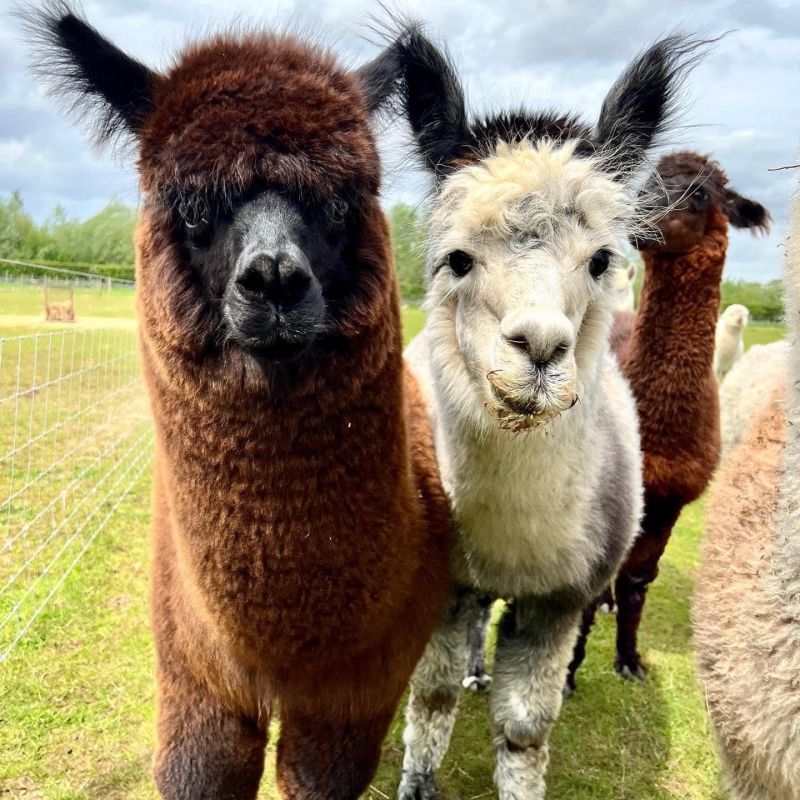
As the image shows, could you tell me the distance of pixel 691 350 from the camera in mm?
3918

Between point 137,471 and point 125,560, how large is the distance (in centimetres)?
250

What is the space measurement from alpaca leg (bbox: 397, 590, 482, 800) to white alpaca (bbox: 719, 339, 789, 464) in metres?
4.23

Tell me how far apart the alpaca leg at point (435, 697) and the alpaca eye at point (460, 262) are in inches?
51.5

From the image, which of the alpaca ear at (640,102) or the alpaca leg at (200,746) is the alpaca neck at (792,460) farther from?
the alpaca leg at (200,746)

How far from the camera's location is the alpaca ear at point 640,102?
2596 millimetres

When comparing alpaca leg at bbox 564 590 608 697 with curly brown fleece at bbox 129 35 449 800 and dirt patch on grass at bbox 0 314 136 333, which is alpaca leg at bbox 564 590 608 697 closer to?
curly brown fleece at bbox 129 35 449 800

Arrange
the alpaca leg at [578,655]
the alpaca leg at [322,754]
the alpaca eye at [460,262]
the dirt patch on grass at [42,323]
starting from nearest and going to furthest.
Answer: the alpaca leg at [322,754] < the alpaca eye at [460,262] < the dirt patch on grass at [42,323] < the alpaca leg at [578,655]

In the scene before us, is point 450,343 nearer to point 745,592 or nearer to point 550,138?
point 550,138

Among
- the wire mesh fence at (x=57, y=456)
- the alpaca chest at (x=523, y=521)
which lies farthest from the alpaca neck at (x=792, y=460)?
the wire mesh fence at (x=57, y=456)

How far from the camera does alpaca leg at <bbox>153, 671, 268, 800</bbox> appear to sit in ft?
7.29

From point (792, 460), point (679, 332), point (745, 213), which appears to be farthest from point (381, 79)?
point (745, 213)

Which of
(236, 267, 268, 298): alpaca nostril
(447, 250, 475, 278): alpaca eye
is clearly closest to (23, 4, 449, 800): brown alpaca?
(236, 267, 268, 298): alpaca nostril

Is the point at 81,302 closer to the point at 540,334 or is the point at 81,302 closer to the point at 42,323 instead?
the point at 42,323

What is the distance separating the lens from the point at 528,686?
281 centimetres
